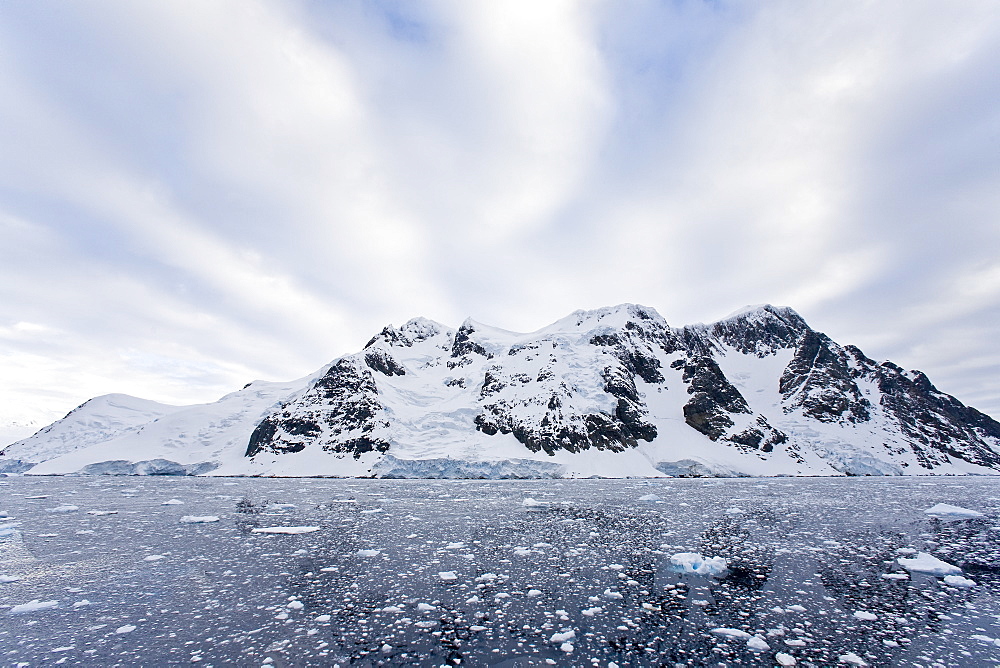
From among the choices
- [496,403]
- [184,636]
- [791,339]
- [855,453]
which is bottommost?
[184,636]

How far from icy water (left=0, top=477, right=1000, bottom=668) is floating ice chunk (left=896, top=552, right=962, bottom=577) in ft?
1.76

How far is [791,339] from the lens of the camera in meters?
185

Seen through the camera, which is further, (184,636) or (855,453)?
(855,453)

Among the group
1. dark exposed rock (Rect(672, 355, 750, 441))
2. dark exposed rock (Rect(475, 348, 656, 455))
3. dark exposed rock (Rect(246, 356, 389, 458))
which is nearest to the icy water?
dark exposed rock (Rect(475, 348, 656, 455))

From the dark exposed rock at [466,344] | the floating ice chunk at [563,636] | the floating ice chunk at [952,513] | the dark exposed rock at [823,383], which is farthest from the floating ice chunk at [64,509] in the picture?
the dark exposed rock at [823,383]

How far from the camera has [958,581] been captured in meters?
13.1

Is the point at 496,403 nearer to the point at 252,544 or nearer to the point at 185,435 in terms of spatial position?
the point at 185,435

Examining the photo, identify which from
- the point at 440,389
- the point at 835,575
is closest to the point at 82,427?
the point at 440,389

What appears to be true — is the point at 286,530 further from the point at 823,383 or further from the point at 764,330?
the point at 764,330

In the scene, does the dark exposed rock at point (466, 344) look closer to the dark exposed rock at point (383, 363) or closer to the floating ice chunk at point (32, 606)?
the dark exposed rock at point (383, 363)

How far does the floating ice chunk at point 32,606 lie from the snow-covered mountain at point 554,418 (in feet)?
276

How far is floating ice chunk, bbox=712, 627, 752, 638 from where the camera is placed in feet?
29.7

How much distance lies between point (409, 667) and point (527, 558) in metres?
9.33

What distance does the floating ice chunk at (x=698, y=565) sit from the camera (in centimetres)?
1402
